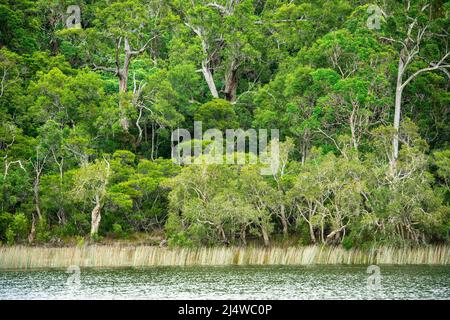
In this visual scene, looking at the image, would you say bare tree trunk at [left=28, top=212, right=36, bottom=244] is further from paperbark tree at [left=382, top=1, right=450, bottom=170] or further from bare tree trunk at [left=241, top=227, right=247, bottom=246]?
paperbark tree at [left=382, top=1, right=450, bottom=170]

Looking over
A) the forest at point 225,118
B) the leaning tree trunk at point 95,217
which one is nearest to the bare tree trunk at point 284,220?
the forest at point 225,118

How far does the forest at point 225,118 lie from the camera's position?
31.5 m

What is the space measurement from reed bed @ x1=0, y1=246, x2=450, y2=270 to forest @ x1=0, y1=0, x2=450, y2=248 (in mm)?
1084

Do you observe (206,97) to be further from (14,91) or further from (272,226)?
(272,226)

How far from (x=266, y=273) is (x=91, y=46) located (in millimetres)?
22185

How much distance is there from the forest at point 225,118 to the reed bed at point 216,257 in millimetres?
1084

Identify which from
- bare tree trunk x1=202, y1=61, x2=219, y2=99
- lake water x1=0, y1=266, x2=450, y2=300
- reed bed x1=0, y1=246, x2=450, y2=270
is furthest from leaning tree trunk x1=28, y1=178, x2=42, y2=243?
bare tree trunk x1=202, y1=61, x2=219, y2=99

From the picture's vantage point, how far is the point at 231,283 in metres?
24.7

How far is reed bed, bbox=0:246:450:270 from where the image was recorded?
95.4 feet

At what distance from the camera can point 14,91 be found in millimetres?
40188

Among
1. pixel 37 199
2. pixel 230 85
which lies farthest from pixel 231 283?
pixel 230 85

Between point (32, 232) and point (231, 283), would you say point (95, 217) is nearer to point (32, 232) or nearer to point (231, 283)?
point (32, 232)

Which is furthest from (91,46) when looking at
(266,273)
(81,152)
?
(266,273)
